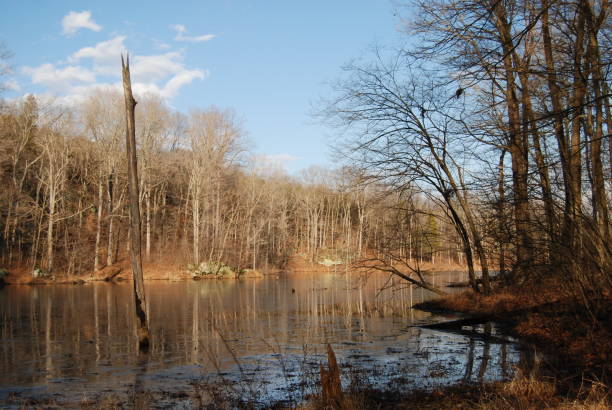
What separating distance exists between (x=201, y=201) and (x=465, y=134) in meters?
38.1

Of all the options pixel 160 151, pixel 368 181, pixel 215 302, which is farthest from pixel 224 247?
pixel 368 181

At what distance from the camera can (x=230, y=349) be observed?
937cm

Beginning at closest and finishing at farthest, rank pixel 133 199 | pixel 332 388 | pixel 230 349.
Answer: pixel 332 388 < pixel 230 349 < pixel 133 199

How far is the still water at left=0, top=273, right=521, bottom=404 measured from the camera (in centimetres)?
894

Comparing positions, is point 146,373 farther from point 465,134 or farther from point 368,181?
point 465,134

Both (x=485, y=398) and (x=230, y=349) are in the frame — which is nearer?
(x=485, y=398)

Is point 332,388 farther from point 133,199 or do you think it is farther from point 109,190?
point 109,190

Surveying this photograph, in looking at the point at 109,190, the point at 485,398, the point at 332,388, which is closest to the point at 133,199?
the point at 332,388

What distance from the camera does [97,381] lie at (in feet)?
30.8

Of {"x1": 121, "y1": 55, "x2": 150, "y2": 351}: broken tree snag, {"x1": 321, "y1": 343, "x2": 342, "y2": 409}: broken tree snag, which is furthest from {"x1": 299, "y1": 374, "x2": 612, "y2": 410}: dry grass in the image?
{"x1": 121, "y1": 55, "x2": 150, "y2": 351}: broken tree snag

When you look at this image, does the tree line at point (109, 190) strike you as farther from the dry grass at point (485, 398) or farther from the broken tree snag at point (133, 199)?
the dry grass at point (485, 398)

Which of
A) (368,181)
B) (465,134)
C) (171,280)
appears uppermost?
(465,134)

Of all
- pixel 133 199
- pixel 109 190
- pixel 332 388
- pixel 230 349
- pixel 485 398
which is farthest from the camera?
pixel 109 190

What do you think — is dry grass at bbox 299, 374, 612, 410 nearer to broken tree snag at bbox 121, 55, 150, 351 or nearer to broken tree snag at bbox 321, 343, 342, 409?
broken tree snag at bbox 321, 343, 342, 409
